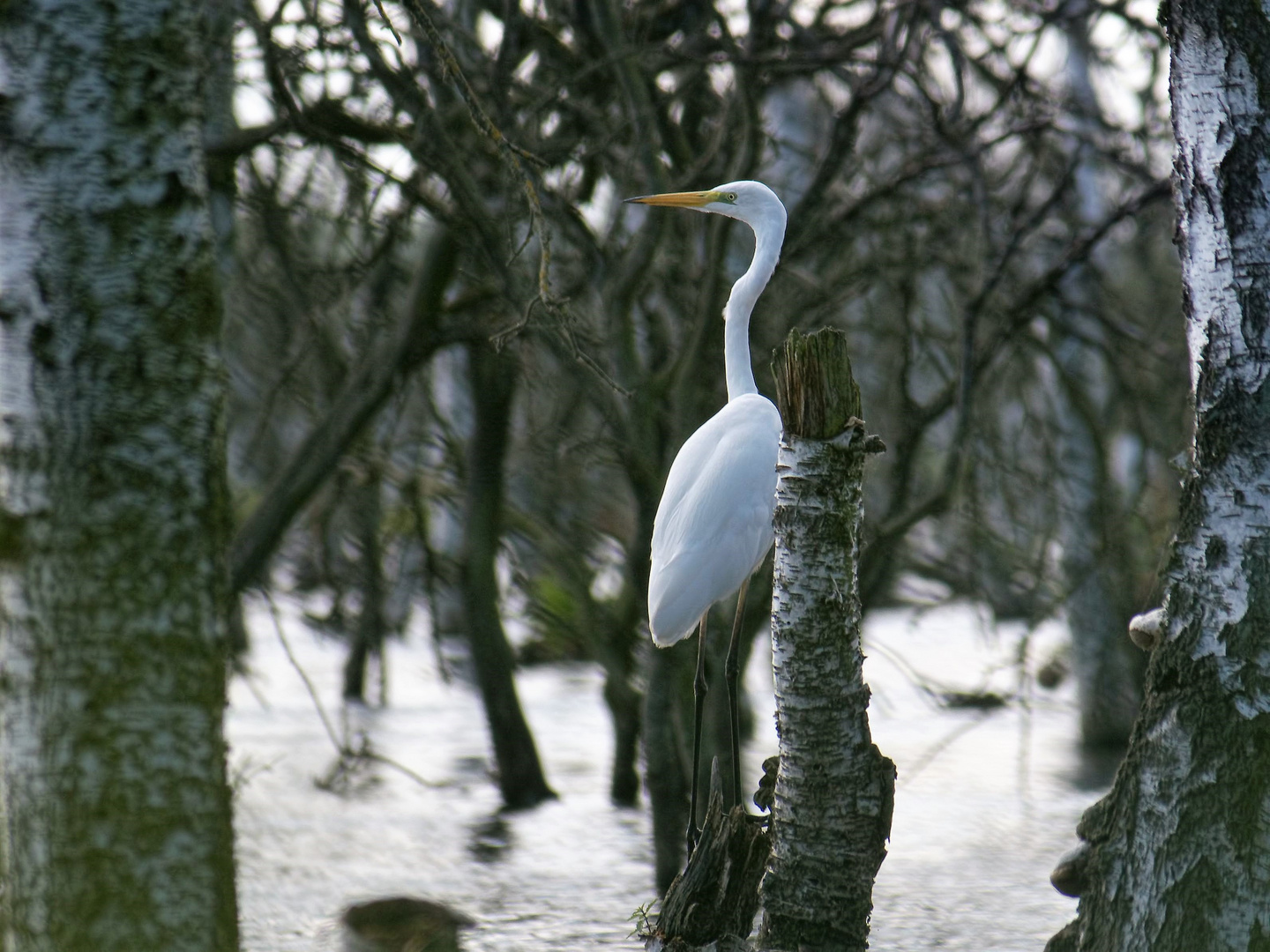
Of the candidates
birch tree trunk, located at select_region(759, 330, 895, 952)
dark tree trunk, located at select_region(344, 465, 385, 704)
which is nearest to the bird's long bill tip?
birch tree trunk, located at select_region(759, 330, 895, 952)

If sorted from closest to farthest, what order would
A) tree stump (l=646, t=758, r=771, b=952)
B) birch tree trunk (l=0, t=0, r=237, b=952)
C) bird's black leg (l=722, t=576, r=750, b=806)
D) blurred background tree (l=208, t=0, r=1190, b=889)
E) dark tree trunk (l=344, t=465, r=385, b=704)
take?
birch tree trunk (l=0, t=0, r=237, b=952) < tree stump (l=646, t=758, r=771, b=952) < bird's black leg (l=722, t=576, r=750, b=806) < blurred background tree (l=208, t=0, r=1190, b=889) < dark tree trunk (l=344, t=465, r=385, b=704)

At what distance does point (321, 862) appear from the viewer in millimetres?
6602

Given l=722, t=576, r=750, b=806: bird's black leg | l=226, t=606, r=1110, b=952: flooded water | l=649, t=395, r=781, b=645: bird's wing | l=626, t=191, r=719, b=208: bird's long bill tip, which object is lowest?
l=226, t=606, r=1110, b=952: flooded water

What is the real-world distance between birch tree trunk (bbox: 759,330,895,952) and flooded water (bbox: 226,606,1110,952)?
98.6 inches

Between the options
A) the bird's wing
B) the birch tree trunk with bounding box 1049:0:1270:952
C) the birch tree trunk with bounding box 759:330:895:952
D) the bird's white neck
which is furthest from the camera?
the bird's white neck

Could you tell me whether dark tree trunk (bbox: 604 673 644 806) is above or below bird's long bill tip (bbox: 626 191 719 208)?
below

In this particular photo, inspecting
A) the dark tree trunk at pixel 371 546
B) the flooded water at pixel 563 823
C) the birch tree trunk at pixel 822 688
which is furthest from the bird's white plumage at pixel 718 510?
the dark tree trunk at pixel 371 546

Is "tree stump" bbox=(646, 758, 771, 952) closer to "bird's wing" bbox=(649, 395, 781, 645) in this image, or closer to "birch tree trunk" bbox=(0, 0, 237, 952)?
"bird's wing" bbox=(649, 395, 781, 645)

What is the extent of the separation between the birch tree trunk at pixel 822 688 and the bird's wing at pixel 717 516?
996 millimetres

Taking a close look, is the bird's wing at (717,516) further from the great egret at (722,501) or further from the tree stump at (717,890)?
the tree stump at (717,890)

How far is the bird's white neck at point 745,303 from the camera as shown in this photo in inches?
153

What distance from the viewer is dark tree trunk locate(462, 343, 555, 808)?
675 centimetres

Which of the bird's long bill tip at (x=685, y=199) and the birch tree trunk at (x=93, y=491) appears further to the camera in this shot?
the bird's long bill tip at (x=685, y=199)

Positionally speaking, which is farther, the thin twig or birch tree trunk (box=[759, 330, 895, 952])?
the thin twig
